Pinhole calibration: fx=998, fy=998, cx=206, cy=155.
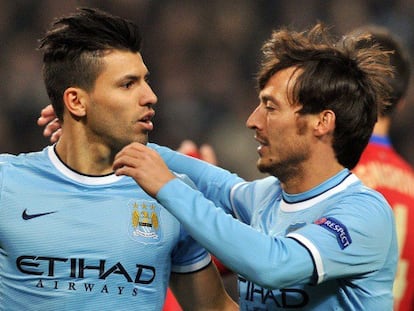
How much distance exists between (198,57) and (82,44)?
5.00 meters

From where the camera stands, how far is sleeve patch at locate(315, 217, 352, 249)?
119 inches

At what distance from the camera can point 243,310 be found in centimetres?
337

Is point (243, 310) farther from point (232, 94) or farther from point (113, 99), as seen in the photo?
point (232, 94)

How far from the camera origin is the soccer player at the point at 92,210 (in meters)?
3.25

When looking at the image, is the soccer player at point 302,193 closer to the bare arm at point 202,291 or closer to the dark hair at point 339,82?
the dark hair at point 339,82

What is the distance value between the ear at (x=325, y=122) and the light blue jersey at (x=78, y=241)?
581 millimetres

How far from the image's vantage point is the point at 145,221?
133 inches

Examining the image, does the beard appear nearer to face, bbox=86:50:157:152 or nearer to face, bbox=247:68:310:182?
face, bbox=247:68:310:182

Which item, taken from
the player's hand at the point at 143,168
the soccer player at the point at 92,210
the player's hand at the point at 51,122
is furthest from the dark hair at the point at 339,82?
Answer: the player's hand at the point at 51,122

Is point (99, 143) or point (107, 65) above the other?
point (107, 65)

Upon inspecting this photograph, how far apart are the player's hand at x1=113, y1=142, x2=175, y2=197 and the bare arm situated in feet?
2.06

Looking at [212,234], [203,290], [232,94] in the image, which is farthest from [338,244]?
[232,94]

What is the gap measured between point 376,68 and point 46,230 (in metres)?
1.25

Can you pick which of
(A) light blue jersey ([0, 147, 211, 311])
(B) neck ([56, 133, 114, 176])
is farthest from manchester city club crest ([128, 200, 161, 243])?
(B) neck ([56, 133, 114, 176])
